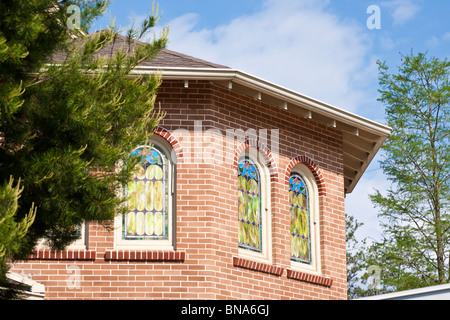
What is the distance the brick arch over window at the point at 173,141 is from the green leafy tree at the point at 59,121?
136 inches

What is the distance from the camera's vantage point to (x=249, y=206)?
1519cm

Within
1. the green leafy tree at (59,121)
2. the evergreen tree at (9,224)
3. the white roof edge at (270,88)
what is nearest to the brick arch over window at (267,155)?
the white roof edge at (270,88)

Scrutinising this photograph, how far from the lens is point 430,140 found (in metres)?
24.8

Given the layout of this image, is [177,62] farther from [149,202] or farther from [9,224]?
[9,224]

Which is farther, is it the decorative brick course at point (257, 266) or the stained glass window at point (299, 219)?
the stained glass window at point (299, 219)

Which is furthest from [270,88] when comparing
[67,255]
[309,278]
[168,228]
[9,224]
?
[9,224]

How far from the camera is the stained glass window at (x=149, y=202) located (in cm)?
1434

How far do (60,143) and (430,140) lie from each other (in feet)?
53.7

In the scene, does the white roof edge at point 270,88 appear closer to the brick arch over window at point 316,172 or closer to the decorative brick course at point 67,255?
the brick arch over window at point 316,172

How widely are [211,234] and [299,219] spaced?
93.5 inches

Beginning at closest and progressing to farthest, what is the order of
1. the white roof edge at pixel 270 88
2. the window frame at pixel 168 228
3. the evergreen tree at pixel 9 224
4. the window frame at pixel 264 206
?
the evergreen tree at pixel 9 224 < the window frame at pixel 168 228 < the white roof edge at pixel 270 88 < the window frame at pixel 264 206

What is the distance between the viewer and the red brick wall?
13.9 m

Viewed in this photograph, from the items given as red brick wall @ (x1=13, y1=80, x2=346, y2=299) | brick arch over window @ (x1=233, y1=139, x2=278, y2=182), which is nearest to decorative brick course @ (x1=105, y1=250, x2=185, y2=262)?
red brick wall @ (x1=13, y1=80, x2=346, y2=299)
